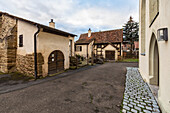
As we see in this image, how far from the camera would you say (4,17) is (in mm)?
7504

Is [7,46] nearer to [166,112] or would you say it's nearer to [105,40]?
[166,112]

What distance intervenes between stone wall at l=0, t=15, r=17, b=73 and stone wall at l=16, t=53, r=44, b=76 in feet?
2.05

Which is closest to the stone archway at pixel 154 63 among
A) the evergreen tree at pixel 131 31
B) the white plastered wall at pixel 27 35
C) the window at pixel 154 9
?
the window at pixel 154 9

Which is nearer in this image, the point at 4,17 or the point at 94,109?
the point at 94,109

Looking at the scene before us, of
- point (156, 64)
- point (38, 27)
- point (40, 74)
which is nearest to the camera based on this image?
point (156, 64)

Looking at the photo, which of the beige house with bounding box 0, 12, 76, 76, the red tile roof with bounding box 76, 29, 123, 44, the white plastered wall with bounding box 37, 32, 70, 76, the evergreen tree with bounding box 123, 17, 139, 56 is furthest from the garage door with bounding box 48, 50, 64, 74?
the evergreen tree with bounding box 123, 17, 139, 56

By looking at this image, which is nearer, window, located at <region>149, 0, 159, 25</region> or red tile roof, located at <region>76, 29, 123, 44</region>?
window, located at <region>149, 0, 159, 25</region>

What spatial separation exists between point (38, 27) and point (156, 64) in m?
7.83

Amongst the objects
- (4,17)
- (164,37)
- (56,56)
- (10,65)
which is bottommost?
(10,65)

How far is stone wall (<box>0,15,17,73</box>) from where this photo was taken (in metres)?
7.06

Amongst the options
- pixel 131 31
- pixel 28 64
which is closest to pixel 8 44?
pixel 28 64

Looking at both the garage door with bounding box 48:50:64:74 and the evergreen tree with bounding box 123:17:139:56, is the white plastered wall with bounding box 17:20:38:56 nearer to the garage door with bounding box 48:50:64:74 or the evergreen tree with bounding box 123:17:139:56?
the garage door with bounding box 48:50:64:74

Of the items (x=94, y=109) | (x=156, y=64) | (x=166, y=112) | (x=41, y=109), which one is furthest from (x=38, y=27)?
(x=156, y=64)

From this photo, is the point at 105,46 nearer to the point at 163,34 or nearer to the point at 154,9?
the point at 154,9
